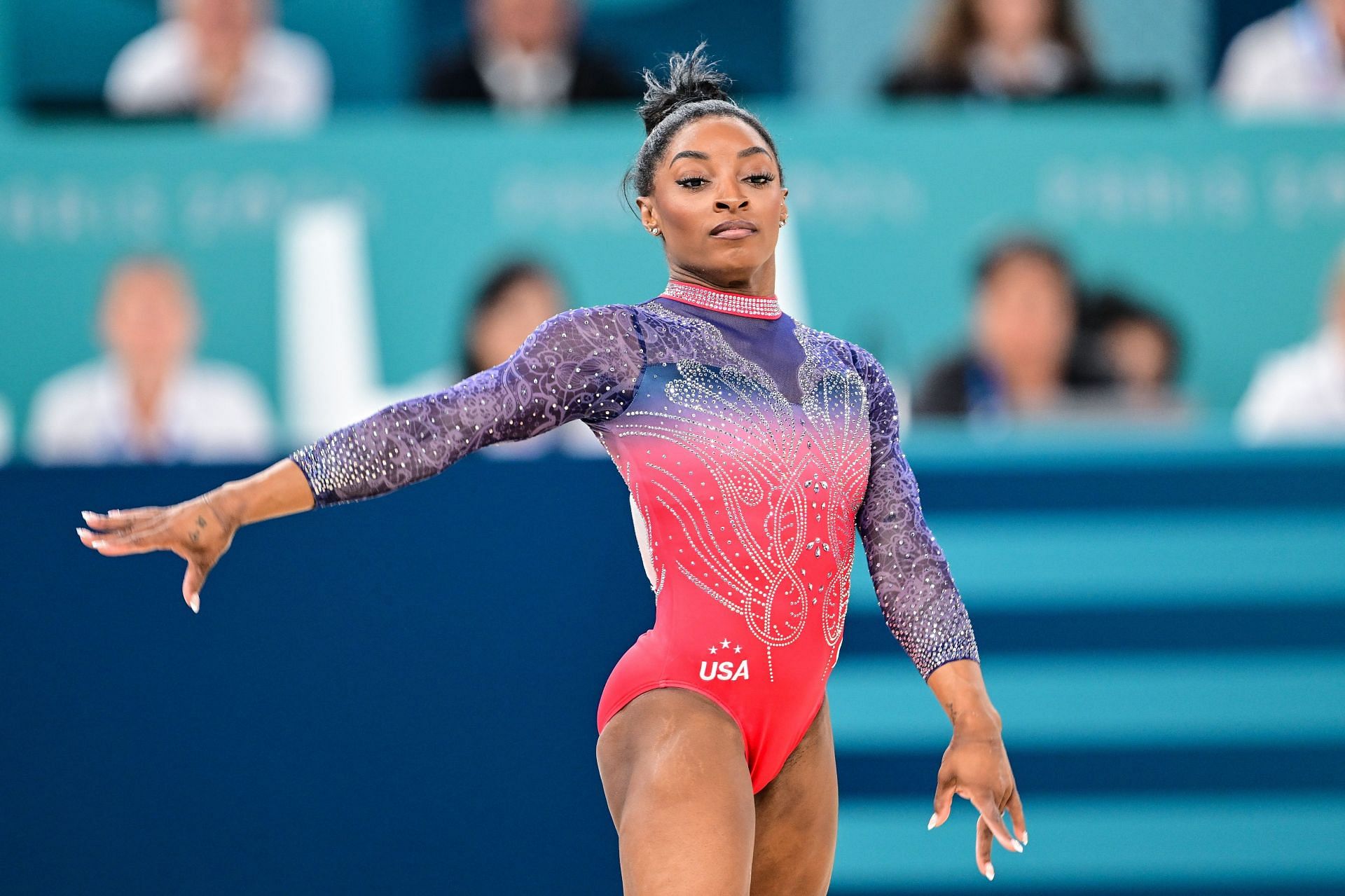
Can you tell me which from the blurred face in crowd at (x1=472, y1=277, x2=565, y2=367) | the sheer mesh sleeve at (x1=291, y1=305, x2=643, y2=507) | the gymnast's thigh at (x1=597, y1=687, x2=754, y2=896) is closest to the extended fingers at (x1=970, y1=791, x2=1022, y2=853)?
the gymnast's thigh at (x1=597, y1=687, x2=754, y2=896)

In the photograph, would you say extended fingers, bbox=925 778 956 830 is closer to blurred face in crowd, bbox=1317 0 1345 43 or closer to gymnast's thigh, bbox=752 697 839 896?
gymnast's thigh, bbox=752 697 839 896

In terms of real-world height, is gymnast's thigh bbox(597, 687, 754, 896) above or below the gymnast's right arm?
below

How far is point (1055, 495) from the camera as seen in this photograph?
4141 mm

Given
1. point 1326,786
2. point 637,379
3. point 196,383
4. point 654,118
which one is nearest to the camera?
point 637,379

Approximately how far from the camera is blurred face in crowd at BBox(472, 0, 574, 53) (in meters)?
5.89

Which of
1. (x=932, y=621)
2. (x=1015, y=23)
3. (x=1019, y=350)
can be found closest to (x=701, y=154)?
(x=932, y=621)

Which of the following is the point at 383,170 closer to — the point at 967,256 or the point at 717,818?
the point at 967,256

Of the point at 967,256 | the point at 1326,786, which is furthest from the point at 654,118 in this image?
the point at 967,256

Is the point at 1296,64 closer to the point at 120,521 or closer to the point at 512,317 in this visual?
the point at 512,317

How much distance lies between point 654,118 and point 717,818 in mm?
1162

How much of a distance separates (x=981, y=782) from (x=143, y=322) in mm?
3719

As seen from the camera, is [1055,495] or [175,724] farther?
[1055,495]

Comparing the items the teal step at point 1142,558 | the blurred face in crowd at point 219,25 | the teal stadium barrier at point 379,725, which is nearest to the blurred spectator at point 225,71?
the blurred face in crowd at point 219,25

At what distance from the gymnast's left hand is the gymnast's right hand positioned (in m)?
1.07
